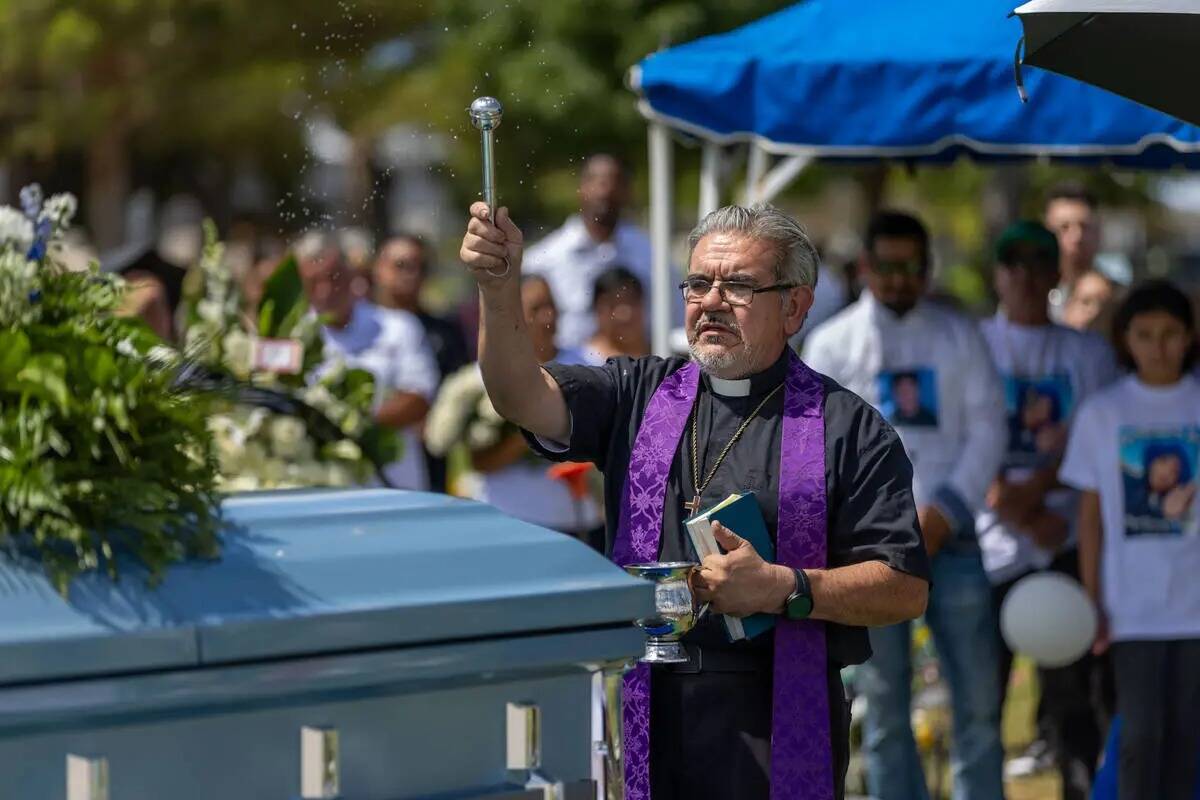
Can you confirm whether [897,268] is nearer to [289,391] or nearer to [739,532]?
[289,391]

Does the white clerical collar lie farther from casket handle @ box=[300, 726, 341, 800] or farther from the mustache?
casket handle @ box=[300, 726, 341, 800]

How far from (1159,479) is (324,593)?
14.0 ft

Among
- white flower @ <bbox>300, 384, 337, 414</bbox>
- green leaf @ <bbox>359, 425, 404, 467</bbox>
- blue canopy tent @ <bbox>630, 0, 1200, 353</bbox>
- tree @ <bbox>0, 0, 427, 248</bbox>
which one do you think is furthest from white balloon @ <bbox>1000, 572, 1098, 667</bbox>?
tree @ <bbox>0, 0, 427, 248</bbox>

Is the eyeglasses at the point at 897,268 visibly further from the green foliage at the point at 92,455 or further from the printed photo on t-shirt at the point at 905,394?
the green foliage at the point at 92,455

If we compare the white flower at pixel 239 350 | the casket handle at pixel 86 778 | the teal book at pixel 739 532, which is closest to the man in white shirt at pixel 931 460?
the white flower at pixel 239 350

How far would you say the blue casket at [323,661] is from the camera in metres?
2.61

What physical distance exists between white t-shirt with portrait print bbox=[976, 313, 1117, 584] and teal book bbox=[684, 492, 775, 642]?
3441mm

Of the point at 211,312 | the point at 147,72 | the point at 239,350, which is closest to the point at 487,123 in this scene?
the point at 239,350

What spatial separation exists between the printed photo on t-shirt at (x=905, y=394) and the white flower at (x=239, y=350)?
214cm

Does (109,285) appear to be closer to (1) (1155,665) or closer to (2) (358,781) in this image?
(2) (358,781)

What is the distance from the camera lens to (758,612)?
384cm

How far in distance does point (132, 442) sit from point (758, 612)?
1.43 metres

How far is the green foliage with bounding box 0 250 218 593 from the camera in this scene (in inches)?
107

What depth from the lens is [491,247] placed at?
3807mm
